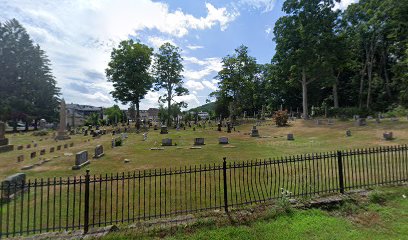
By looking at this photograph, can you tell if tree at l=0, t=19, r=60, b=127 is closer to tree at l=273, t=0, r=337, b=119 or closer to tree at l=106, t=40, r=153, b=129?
tree at l=106, t=40, r=153, b=129

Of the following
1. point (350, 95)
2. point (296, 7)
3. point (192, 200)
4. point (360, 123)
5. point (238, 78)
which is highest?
point (296, 7)

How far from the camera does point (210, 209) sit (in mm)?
6777

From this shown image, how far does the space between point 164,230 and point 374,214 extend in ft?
17.1

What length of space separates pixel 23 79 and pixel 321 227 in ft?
204

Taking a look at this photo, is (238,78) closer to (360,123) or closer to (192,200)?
(360,123)

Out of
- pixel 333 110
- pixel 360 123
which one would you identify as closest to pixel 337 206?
pixel 360 123

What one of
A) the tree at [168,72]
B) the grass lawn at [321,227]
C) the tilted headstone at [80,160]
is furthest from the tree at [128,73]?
the grass lawn at [321,227]

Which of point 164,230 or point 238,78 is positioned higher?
point 238,78

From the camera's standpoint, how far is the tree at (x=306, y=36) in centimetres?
3619

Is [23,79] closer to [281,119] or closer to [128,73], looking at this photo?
[128,73]

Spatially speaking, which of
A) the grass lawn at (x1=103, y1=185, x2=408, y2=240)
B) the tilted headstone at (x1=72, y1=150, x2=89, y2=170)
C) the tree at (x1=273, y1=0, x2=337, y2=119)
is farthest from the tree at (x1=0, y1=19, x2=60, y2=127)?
the grass lawn at (x1=103, y1=185, x2=408, y2=240)

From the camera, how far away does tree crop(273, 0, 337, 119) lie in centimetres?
3619

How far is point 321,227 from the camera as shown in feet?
18.6

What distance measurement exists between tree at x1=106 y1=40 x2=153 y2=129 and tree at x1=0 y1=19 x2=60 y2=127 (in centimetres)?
1563
